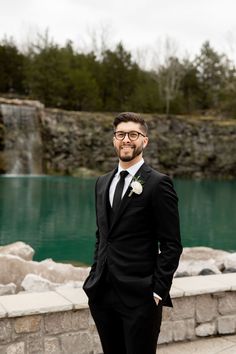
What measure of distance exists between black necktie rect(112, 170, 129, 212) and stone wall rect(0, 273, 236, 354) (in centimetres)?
131

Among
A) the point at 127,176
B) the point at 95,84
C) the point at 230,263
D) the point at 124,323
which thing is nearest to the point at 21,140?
the point at 95,84

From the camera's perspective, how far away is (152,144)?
3956 centimetres

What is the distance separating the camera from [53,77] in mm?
39281

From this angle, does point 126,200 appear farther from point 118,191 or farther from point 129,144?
point 129,144

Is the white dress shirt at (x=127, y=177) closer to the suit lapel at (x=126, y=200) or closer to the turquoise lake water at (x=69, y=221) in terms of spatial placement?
the suit lapel at (x=126, y=200)

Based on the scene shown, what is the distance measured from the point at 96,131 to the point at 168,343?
1355 inches

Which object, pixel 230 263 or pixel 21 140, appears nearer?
pixel 230 263

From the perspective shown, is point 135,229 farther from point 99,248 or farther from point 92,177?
point 92,177

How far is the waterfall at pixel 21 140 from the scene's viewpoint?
3366cm

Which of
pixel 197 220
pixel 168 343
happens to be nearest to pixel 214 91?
pixel 197 220

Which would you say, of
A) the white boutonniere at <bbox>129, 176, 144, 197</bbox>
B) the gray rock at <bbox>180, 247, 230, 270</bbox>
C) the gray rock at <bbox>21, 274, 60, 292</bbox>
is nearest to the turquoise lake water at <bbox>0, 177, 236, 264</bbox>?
the gray rock at <bbox>180, 247, 230, 270</bbox>

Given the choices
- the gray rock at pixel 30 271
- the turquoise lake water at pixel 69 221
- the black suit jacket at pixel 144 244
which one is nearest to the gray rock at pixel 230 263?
the gray rock at pixel 30 271

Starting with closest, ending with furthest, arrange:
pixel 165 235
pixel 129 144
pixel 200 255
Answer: pixel 165 235, pixel 129 144, pixel 200 255

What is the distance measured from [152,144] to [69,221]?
990 inches
